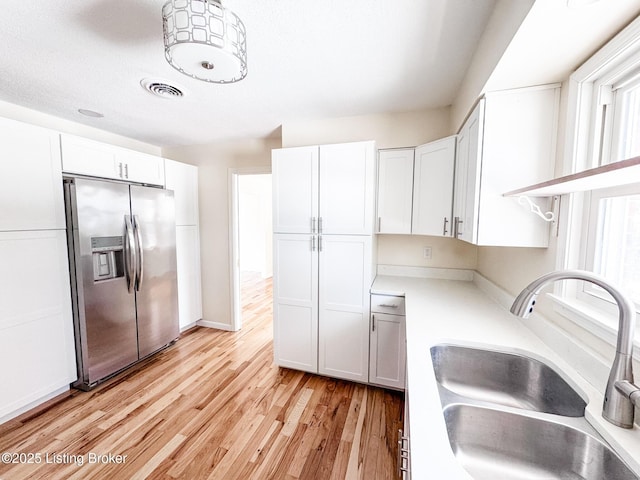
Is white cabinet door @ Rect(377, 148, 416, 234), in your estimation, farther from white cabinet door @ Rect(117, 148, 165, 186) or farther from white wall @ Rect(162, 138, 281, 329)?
white cabinet door @ Rect(117, 148, 165, 186)

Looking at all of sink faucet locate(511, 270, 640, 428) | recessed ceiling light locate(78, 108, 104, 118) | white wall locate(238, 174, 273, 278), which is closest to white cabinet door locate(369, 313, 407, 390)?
sink faucet locate(511, 270, 640, 428)

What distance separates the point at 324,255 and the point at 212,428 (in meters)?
1.50

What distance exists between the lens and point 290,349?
2.42m

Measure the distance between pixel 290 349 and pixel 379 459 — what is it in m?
1.13

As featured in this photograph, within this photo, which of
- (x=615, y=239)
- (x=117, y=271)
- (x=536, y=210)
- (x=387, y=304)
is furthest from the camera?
(x=117, y=271)

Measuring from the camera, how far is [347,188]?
2.13 metres

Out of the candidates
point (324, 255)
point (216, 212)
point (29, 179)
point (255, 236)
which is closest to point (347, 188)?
point (324, 255)

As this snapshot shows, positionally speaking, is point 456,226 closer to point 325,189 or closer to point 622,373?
point 325,189

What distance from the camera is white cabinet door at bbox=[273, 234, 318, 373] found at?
7.50 ft

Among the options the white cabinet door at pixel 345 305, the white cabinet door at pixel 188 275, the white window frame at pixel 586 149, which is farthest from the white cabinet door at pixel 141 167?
the white window frame at pixel 586 149

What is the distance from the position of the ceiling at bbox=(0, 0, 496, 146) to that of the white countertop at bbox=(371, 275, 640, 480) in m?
1.57

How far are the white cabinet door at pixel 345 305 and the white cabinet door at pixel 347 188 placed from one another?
0.35 ft

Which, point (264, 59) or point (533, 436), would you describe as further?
point (264, 59)

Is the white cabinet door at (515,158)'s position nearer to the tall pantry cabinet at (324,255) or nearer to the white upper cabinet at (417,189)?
the white upper cabinet at (417,189)
